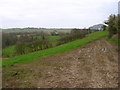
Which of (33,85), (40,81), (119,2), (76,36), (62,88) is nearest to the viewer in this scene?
(62,88)

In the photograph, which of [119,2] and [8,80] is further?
[119,2]

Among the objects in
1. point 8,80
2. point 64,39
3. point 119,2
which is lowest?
point 8,80

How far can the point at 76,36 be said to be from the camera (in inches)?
1741

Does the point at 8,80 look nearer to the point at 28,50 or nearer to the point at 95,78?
the point at 95,78

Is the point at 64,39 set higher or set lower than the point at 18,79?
higher

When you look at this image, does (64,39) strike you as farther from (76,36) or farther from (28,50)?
(28,50)

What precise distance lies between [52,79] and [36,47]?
757 inches

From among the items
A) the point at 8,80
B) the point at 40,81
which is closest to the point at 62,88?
the point at 40,81

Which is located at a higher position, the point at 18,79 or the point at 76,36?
the point at 76,36

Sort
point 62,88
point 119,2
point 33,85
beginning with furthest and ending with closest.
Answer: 1. point 119,2
2. point 33,85
3. point 62,88

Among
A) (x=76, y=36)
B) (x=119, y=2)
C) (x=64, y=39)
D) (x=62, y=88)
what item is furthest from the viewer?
(x=76, y=36)

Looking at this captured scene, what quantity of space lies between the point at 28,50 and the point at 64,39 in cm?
1652

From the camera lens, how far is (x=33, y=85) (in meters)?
5.64

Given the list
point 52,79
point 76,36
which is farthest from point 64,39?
point 52,79
